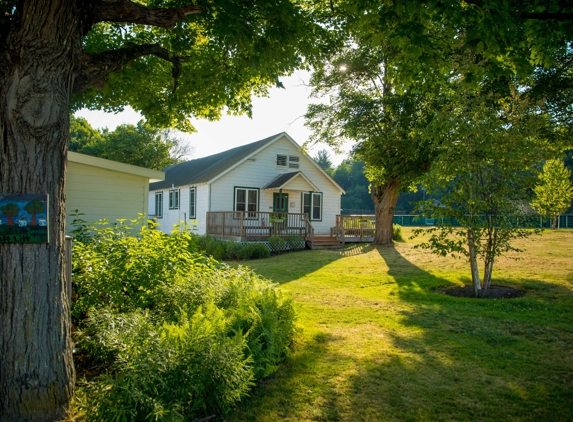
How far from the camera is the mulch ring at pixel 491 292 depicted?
8.29m

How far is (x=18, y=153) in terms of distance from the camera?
3281 millimetres

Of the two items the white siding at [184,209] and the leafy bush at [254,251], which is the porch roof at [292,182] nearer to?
the white siding at [184,209]

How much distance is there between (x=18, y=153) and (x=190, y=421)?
2.65m

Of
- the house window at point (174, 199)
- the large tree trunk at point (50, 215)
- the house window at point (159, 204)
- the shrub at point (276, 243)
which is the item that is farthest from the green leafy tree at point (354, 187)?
the large tree trunk at point (50, 215)

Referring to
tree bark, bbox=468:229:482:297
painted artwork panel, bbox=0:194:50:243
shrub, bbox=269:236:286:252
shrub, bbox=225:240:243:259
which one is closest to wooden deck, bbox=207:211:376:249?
shrub, bbox=269:236:286:252

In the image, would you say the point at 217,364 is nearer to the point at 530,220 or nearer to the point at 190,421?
the point at 190,421

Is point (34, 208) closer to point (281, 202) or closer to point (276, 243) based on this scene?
point (276, 243)

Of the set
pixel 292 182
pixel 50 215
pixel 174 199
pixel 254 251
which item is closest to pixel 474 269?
pixel 50 215

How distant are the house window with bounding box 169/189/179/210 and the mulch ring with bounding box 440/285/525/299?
1975cm

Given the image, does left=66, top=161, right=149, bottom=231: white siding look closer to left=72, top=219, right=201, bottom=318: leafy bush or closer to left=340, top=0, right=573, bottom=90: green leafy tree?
left=72, top=219, right=201, bottom=318: leafy bush

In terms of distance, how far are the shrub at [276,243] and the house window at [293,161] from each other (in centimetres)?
642

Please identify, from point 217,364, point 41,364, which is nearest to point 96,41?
point 41,364

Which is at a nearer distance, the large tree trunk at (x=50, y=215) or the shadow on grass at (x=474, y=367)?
the large tree trunk at (x=50, y=215)

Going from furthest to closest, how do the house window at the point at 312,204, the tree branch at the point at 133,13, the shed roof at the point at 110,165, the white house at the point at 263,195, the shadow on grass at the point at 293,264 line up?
1. the house window at the point at 312,204
2. the white house at the point at 263,195
3. the shadow on grass at the point at 293,264
4. the shed roof at the point at 110,165
5. the tree branch at the point at 133,13
